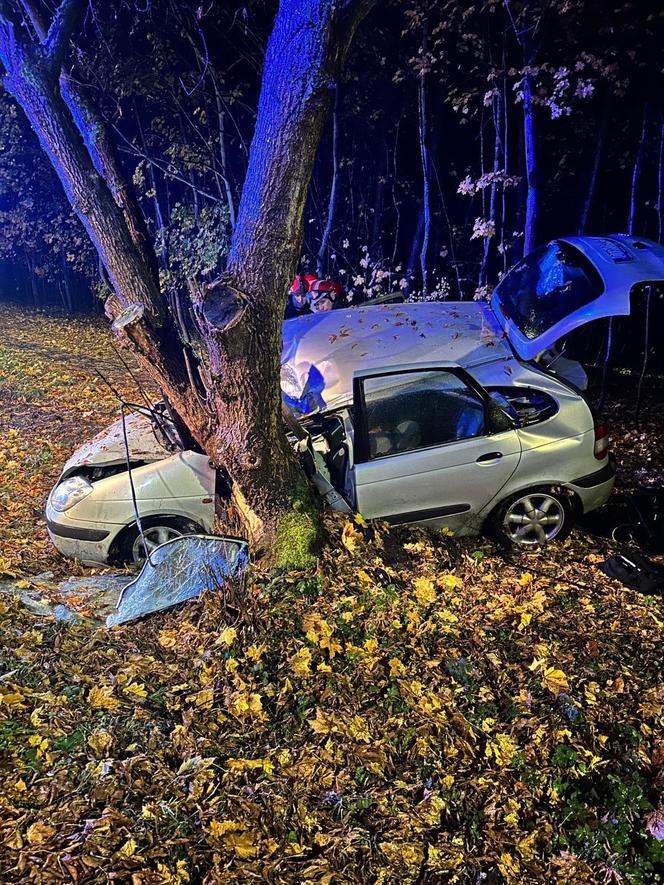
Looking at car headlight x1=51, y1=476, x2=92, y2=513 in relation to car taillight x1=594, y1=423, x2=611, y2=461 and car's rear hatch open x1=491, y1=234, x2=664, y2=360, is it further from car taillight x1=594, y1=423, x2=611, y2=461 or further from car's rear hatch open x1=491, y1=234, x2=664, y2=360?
car taillight x1=594, y1=423, x2=611, y2=461

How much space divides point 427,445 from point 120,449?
2.49m

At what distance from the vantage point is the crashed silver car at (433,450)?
4.15 metres

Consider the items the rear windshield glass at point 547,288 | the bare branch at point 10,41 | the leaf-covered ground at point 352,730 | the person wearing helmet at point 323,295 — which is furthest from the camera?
the person wearing helmet at point 323,295

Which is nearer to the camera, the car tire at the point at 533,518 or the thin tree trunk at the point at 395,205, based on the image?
the car tire at the point at 533,518

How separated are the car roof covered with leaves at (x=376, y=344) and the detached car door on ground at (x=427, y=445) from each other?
0.29 metres

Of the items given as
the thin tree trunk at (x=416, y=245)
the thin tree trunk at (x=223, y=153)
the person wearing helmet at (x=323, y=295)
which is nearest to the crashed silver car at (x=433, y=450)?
the person wearing helmet at (x=323, y=295)

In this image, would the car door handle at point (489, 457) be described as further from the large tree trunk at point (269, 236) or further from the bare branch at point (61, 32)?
the bare branch at point (61, 32)

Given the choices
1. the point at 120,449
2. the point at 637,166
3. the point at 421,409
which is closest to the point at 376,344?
the point at 421,409

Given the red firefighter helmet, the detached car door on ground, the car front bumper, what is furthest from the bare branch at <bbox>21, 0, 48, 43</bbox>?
the red firefighter helmet

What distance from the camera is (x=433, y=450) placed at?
13.6ft

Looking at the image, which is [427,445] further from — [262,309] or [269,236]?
[269,236]

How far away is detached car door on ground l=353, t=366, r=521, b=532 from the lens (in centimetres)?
411

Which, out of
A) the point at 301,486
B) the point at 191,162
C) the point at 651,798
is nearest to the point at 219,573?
the point at 301,486

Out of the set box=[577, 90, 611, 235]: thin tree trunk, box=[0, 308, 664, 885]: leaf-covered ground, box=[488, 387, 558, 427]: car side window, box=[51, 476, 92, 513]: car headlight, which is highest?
box=[577, 90, 611, 235]: thin tree trunk
